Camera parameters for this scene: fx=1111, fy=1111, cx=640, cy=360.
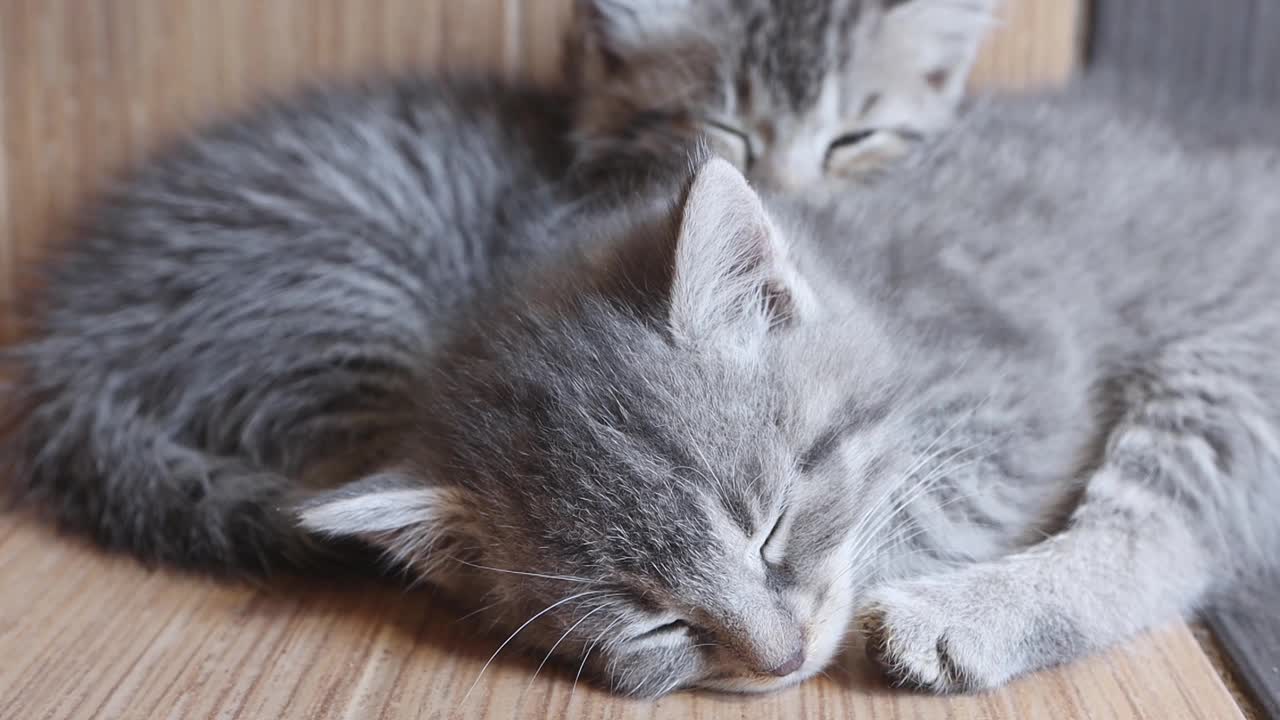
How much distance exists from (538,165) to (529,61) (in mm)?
329

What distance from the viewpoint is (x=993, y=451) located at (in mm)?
1294

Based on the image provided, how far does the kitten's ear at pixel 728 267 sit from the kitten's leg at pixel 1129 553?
343 mm

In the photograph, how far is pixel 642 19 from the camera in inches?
66.9

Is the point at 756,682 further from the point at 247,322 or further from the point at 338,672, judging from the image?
the point at 247,322

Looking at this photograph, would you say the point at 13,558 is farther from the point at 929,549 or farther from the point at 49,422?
the point at 929,549

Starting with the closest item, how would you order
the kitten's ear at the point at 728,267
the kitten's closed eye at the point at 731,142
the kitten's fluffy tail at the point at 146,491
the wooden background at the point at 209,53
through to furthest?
1. the kitten's ear at the point at 728,267
2. the kitten's fluffy tail at the point at 146,491
3. the kitten's closed eye at the point at 731,142
4. the wooden background at the point at 209,53

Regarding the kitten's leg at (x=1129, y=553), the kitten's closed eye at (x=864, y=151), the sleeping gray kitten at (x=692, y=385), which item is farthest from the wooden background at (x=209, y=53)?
the kitten's leg at (x=1129, y=553)

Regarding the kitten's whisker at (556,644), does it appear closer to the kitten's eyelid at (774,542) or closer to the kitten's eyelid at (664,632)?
the kitten's eyelid at (664,632)

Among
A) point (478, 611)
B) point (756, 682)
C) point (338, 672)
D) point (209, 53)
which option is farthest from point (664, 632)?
point (209, 53)

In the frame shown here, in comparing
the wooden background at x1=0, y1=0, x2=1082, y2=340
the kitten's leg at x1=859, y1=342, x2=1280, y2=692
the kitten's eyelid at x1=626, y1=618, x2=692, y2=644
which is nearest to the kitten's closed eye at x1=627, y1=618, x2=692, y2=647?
the kitten's eyelid at x1=626, y1=618, x2=692, y2=644

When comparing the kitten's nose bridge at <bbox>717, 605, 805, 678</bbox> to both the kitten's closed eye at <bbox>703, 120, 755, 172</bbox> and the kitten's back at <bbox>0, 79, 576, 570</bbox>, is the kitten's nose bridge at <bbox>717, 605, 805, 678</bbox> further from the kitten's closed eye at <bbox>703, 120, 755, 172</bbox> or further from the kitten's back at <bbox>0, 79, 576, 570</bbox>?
the kitten's closed eye at <bbox>703, 120, 755, 172</bbox>

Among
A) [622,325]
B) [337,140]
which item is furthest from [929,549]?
[337,140]

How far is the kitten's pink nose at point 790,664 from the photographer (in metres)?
1.10

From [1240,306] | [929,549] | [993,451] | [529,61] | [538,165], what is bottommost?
[929,549]
